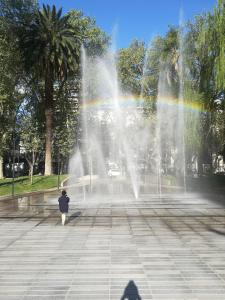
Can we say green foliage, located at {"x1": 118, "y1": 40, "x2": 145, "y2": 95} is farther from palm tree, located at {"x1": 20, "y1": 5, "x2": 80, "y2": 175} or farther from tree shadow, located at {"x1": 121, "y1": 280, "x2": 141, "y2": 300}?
tree shadow, located at {"x1": 121, "y1": 280, "x2": 141, "y2": 300}

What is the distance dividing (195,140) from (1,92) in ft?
67.1

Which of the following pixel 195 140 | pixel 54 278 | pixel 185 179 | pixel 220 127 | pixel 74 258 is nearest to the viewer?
pixel 54 278

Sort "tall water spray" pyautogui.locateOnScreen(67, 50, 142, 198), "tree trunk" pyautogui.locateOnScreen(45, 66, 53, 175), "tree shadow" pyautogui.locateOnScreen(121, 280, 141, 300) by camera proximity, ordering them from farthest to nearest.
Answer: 1. "tall water spray" pyautogui.locateOnScreen(67, 50, 142, 198)
2. "tree trunk" pyautogui.locateOnScreen(45, 66, 53, 175)
3. "tree shadow" pyautogui.locateOnScreen(121, 280, 141, 300)

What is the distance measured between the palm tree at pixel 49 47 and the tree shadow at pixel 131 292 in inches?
1479

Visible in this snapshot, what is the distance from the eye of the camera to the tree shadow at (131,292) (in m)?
7.73

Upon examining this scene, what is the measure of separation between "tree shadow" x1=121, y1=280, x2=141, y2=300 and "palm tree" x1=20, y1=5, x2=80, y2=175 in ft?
123

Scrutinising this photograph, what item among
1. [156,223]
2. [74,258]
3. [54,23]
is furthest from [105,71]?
[74,258]

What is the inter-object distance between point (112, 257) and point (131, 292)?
292 cm

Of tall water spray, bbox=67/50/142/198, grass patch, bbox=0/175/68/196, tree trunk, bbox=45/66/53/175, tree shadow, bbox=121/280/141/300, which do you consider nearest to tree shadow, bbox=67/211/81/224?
tree shadow, bbox=121/280/141/300

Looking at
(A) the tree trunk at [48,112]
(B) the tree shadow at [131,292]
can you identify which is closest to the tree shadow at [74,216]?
(B) the tree shadow at [131,292]

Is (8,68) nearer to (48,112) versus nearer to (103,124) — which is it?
(48,112)

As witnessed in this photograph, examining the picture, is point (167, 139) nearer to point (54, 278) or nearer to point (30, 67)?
point (30, 67)

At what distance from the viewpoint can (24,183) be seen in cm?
4262

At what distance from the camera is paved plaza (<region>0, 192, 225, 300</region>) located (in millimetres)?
8188
